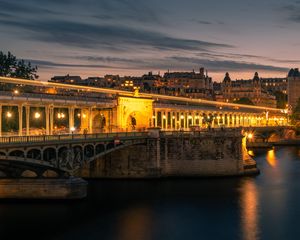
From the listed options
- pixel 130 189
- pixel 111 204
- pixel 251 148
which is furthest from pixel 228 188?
pixel 251 148

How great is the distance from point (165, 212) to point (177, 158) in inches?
843

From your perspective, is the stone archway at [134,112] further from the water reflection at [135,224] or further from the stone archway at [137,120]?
the water reflection at [135,224]

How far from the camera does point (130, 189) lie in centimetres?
6788

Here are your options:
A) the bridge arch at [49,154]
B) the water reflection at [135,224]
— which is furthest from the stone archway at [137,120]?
the water reflection at [135,224]

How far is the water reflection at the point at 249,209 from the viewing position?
48.4m

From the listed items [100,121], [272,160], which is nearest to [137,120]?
[100,121]

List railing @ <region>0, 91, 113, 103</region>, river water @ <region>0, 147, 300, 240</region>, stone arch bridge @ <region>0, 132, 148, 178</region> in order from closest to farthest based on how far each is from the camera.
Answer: river water @ <region>0, 147, 300, 240</region> < stone arch bridge @ <region>0, 132, 148, 178</region> < railing @ <region>0, 91, 113, 103</region>

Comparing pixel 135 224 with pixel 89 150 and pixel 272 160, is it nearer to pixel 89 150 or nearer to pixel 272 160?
pixel 89 150

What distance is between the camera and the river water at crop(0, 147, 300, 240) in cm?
4806

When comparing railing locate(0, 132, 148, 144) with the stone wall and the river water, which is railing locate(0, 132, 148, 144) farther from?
the river water

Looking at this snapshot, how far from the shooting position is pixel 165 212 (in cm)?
5594

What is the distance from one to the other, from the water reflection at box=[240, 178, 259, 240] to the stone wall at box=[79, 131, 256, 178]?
4.26m

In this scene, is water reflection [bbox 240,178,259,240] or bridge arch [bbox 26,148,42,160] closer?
water reflection [bbox 240,178,259,240]

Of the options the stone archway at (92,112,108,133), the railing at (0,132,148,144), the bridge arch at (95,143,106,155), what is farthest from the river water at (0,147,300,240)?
the stone archway at (92,112,108,133)
